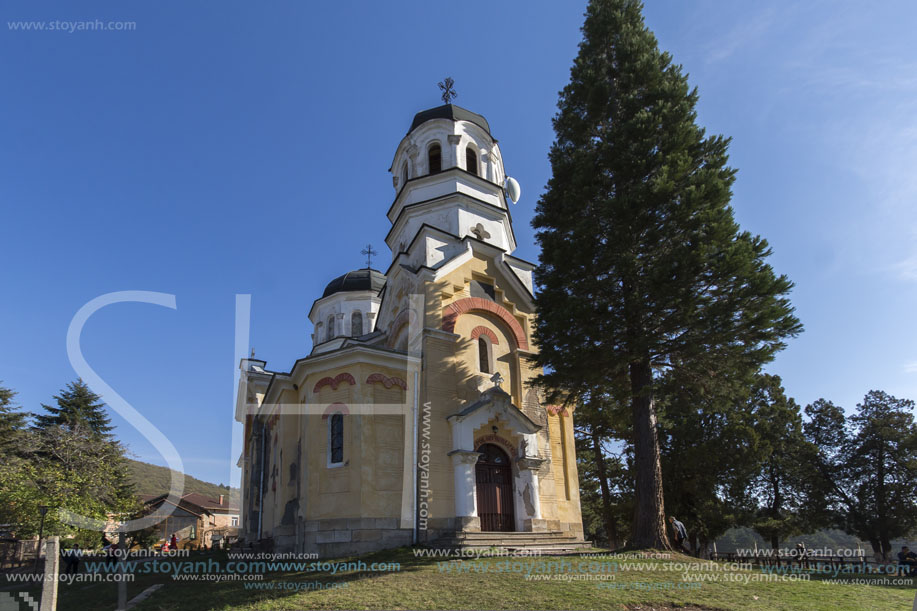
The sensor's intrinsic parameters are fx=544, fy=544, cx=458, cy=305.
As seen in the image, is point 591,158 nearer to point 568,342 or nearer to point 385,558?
point 568,342

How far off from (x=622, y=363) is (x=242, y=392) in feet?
73.4

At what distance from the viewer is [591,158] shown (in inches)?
566

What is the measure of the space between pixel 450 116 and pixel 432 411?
1313 cm

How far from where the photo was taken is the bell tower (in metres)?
21.2

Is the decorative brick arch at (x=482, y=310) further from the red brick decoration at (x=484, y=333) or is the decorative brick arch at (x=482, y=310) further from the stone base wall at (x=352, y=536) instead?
the stone base wall at (x=352, y=536)

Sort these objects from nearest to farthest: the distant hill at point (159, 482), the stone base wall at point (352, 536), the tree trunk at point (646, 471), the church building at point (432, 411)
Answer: the tree trunk at point (646, 471)
the stone base wall at point (352, 536)
the church building at point (432, 411)
the distant hill at point (159, 482)

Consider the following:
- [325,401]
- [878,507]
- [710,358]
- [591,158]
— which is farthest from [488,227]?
[878,507]

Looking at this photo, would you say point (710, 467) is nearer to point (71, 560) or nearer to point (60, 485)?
point (71, 560)

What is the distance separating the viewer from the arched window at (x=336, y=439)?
52.9ft

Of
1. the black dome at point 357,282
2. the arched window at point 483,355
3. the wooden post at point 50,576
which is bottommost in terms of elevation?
the wooden post at point 50,576

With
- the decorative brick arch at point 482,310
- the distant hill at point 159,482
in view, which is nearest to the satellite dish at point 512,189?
the decorative brick arch at point 482,310

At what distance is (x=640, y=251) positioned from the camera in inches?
535

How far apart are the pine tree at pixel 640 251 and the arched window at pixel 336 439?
633 centimetres

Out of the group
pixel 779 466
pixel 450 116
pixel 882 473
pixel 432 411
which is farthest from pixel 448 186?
pixel 882 473
